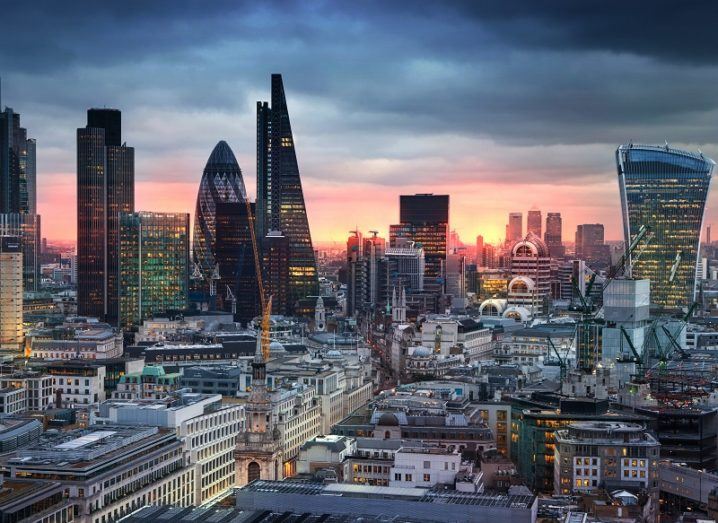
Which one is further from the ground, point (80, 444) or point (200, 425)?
point (80, 444)

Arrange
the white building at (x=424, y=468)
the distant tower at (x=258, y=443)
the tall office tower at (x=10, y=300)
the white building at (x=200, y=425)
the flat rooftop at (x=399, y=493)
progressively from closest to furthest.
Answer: the flat rooftop at (x=399, y=493)
the white building at (x=424, y=468)
the white building at (x=200, y=425)
the distant tower at (x=258, y=443)
the tall office tower at (x=10, y=300)

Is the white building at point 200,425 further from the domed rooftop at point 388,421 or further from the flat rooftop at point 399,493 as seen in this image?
the flat rooftop at point 399,493

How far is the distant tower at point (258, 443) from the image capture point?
106 m

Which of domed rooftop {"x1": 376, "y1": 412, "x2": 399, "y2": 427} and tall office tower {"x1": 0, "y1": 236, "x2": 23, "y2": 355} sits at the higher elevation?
tall office tower {"x1": 0, "y1": 236, "x2": 23, "y2": 355}

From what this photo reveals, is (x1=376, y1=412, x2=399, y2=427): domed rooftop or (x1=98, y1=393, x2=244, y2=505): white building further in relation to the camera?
(x1=376, y1=412, x2=399, y2=427): domed rooftop

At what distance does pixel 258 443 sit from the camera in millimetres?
106250

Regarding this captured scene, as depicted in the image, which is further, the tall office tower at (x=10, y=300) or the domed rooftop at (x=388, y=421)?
the tall office tower at (x=10, y=300)

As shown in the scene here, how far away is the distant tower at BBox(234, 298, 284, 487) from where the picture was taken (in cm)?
10569

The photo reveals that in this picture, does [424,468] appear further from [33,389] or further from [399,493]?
[33,389]

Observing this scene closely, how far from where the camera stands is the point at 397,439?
10462cm

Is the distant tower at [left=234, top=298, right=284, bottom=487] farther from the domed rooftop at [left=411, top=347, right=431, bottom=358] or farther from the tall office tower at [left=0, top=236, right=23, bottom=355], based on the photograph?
the tall office tower at [left=0, top=236, right=23, bottom=355]

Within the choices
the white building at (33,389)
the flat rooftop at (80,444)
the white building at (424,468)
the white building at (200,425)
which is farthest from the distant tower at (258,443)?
the white building at (33,389)

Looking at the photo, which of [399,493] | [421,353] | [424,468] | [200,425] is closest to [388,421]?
[200,425]

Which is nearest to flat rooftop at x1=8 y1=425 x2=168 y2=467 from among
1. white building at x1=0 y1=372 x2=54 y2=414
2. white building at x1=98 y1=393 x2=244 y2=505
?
white building at x1=98 y1=393 x2=244 y2=505
